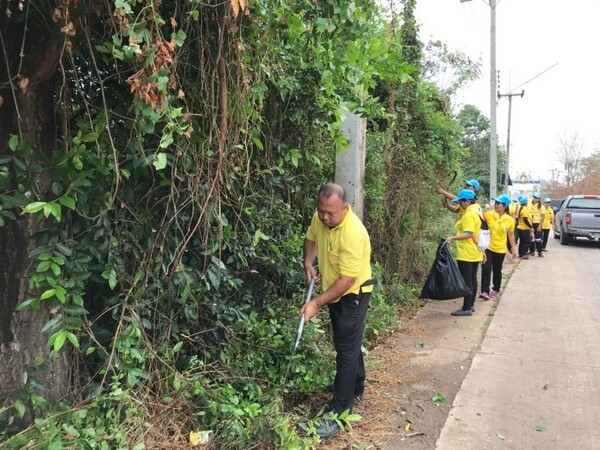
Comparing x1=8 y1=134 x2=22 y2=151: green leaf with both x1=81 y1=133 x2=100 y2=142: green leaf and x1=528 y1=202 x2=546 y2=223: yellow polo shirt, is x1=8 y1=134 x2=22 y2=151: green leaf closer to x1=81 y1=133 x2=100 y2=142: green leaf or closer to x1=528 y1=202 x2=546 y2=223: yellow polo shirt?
x1=81 y1=133 x2=100 y2=142: green leaf

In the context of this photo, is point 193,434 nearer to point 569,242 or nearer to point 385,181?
point 385,181

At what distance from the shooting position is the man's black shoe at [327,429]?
324cm

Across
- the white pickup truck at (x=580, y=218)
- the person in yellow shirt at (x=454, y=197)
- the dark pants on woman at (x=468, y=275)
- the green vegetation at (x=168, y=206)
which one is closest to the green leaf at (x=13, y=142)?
the green vegetation at (x=168, y=206)

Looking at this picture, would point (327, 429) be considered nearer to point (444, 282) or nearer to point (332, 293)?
point (332, 293)

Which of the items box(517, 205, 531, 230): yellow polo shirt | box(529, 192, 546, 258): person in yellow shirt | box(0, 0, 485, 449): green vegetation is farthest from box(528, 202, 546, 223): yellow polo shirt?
box(0, 0, 485, 449): green vegetation

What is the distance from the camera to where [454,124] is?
27.1 ft

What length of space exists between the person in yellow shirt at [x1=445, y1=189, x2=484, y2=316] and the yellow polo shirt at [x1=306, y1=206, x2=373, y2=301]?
310 centimetres

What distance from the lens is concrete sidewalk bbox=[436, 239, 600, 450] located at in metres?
3.35

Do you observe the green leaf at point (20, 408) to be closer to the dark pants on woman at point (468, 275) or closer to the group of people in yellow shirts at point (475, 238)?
the group of people in yellow shirts at point (475, 238)

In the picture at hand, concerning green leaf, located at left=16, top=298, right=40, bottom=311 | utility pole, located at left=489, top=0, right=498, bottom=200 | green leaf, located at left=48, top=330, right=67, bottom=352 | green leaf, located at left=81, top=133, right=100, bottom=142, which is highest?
utility pole, located at left=489, top=0, right=498, bottom=200

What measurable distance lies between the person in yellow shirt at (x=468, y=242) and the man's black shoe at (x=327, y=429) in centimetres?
353

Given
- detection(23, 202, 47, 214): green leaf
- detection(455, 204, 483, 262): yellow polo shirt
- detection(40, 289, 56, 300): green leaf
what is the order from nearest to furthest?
detection(23, 202, 47, 214): green leaf
detection(40, 289, 56, 300): green leaf
detection(455, 204, 483, 262): yellow polo shirt

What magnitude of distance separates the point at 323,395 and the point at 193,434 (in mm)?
1191

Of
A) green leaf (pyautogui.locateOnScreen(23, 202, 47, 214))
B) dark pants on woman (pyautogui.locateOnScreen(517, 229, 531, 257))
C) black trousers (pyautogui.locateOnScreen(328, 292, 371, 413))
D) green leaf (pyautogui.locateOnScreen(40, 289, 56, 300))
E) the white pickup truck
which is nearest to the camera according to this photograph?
green leaf (pyautogui.locateOnScreen(23, 202, 47, 214))
